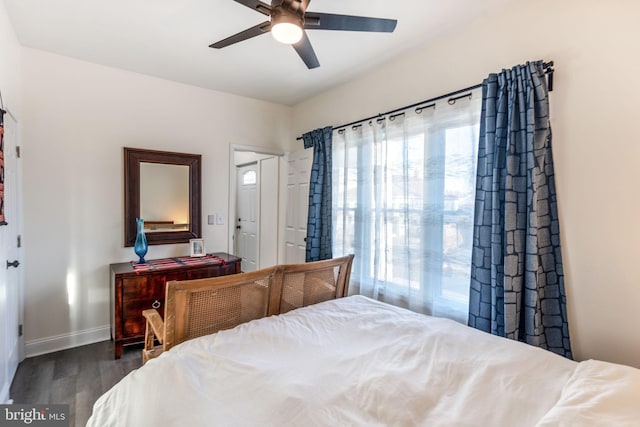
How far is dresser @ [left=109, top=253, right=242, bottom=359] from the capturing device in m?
2.67

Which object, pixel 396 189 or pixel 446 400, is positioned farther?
pixel 396 189

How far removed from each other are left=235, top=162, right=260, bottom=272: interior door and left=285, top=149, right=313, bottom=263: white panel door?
91 cm

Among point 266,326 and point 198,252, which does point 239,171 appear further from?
point 266,326

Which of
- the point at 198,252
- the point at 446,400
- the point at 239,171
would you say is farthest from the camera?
the point at 239,171

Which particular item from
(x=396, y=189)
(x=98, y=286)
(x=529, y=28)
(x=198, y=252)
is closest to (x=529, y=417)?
(x=396, y=189)

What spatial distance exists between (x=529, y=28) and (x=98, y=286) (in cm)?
415

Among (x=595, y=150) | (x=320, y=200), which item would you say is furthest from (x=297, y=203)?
(x=595, y=150)

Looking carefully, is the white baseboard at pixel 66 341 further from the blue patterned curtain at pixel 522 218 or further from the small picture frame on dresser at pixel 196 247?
the blue patterned curtain at pixel 522 218

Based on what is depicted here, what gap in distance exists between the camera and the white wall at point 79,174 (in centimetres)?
272

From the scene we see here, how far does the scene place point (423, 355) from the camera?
137cm

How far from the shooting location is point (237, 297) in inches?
69.6

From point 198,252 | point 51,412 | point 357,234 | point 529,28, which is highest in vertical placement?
point 529,28

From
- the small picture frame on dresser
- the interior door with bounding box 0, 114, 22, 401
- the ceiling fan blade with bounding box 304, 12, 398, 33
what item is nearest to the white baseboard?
the interior door with bounding box 0, 114, 22, 401

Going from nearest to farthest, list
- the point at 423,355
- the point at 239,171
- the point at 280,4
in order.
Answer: the point at 423,355
the point at 280,4
the point at 239,171
